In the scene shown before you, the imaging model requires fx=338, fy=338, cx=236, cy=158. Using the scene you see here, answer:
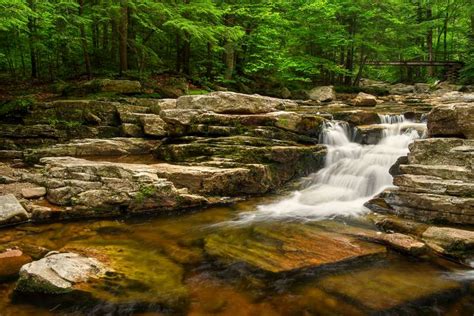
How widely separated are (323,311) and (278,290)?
697mm

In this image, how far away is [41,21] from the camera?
13.1 m

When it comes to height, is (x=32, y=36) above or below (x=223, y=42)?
below

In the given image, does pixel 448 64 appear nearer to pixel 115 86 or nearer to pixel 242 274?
pixel 115 86

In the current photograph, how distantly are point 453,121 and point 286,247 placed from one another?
4.89 meters

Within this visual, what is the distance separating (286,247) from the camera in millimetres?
5898

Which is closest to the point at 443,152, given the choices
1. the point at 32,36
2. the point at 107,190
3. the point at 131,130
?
the point at 107,190

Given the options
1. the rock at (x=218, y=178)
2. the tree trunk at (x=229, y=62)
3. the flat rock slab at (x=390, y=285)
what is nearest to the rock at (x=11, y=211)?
the rock at (x=218, y=178)

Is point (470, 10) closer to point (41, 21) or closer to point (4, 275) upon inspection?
point (41, 21)

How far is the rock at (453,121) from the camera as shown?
7277 millimetres

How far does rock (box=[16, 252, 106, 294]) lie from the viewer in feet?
14.6

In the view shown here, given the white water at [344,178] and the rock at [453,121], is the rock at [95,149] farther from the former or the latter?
the rock at [453,121]

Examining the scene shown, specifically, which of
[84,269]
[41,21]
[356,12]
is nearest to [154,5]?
[41,21]

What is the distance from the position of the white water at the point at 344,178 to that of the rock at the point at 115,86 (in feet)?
25.5

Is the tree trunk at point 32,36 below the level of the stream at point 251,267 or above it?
above
